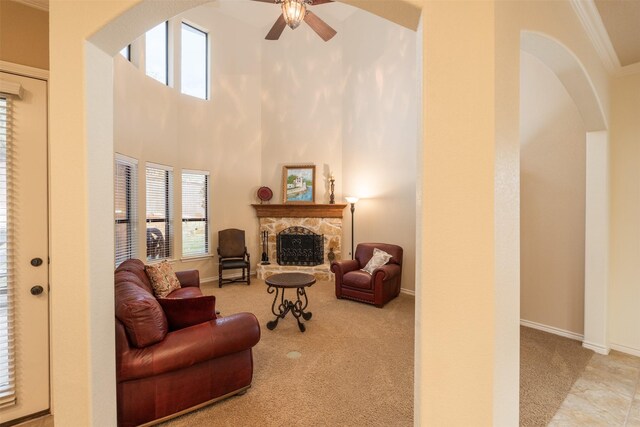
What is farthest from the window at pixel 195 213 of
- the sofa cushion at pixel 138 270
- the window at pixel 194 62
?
the sofa cushion at pixel 138 270

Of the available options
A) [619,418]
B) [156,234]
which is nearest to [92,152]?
[619,418]

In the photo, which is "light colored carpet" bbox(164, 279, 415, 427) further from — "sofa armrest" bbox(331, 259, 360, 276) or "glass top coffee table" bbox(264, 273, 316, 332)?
"sofa armrest" bbox(331, 259, 360, 276)

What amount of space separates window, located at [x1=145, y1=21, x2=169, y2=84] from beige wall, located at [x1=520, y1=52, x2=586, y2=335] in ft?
18.1

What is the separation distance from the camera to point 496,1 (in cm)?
121

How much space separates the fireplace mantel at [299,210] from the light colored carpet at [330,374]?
2.45 m

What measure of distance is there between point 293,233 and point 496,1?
5.75 m

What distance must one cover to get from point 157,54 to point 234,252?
3.79 metres

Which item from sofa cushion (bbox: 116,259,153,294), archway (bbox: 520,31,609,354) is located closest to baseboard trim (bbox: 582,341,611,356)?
archway (bbox: 520,31,609,354)

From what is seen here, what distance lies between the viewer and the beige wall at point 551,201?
3441 mm

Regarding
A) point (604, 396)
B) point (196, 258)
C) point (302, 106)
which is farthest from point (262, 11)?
point (604, 396)

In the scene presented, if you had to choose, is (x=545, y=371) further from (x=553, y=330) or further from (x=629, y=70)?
(x=629, y=70)

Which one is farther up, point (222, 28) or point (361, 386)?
point (222, 28)

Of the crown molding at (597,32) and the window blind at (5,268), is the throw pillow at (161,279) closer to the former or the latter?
the window blind at (5,268)

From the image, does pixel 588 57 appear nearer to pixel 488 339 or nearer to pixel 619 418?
pixel 488 339
